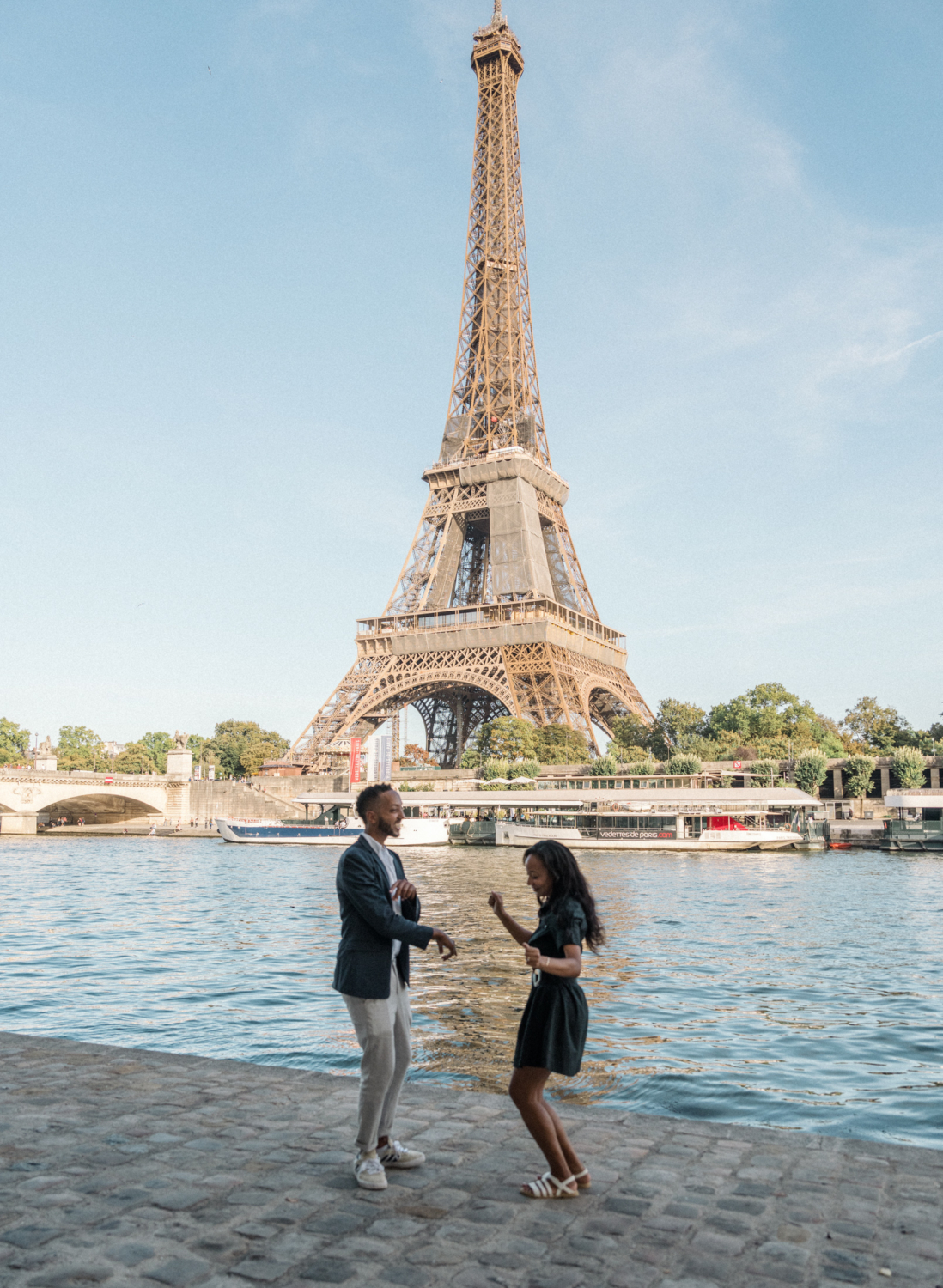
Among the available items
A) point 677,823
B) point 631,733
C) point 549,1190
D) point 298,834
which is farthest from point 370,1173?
point 631,733

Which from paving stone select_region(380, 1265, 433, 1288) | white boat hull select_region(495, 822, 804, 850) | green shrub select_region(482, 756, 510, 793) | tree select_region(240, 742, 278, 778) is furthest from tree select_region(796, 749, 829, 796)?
paving stone select_region(380, 1265, 433, 1288)

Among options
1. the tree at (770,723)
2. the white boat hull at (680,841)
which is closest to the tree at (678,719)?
the tree at (770,723)

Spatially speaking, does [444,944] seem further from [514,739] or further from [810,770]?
[810,770]

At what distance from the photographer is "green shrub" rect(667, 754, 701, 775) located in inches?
2697

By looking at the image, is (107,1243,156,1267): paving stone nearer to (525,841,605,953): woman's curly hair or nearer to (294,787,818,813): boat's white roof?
(525,841,605,953): woman's curly hair

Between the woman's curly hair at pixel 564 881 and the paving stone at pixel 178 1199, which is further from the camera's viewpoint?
Result: the woman's curly hair at pixel 564 881

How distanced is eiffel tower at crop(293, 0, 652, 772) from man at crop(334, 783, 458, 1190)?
58233mm

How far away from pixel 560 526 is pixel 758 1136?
74.1 meters

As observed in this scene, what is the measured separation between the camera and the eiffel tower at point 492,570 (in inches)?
2660

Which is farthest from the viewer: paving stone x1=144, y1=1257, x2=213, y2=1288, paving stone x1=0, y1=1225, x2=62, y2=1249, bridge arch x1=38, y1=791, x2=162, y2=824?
bridge arch x1=38, y1=791, x2=162, y2=824

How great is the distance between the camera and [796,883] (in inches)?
1335

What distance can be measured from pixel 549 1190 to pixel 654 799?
5519cm

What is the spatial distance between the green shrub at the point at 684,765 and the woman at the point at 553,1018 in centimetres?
6469

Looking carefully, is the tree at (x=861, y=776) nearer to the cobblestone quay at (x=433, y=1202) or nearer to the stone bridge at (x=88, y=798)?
the stone bridge at (x=88, y=798)
